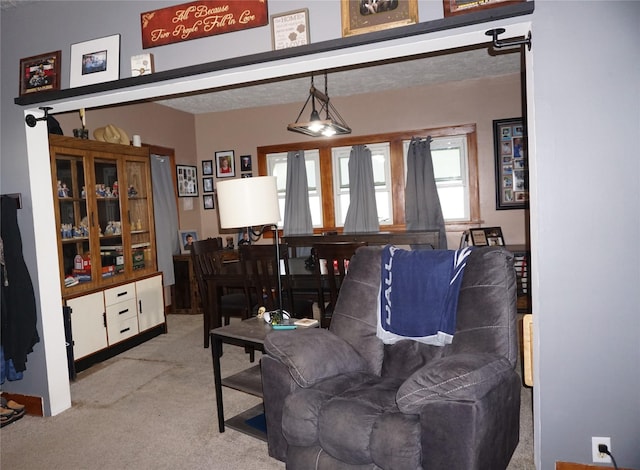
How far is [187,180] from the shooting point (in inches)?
245

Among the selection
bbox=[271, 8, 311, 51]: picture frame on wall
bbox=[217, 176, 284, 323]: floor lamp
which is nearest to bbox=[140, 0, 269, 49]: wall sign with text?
bbox=[271, 8, 311, 51]: picture frame on wall

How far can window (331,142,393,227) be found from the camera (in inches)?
228

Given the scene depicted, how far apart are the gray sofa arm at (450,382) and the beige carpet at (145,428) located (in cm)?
76

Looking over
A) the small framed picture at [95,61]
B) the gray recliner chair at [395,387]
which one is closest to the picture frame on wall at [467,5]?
the gray recliner chair at [395,387]

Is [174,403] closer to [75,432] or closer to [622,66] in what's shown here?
[75,432]

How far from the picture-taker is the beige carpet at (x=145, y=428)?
2.40 metres

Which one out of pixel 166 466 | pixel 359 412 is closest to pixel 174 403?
pixel 166 466

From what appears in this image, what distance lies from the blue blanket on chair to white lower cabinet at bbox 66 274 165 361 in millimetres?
2598

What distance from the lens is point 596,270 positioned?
1.92 m

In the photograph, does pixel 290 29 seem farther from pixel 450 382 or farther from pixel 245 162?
pixel 245 162

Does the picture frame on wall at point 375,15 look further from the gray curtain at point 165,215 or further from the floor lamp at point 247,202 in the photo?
the gray curtain at point 165,215

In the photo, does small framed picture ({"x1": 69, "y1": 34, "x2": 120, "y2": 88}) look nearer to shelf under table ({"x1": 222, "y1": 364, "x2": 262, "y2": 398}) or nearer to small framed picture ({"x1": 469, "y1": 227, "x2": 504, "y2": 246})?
shelf under table ({"x1": 222, "y1": 364, "x2": 262, "y2": 398})

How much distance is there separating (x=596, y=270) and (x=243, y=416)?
1.97 meters

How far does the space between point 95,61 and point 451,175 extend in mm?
4034
